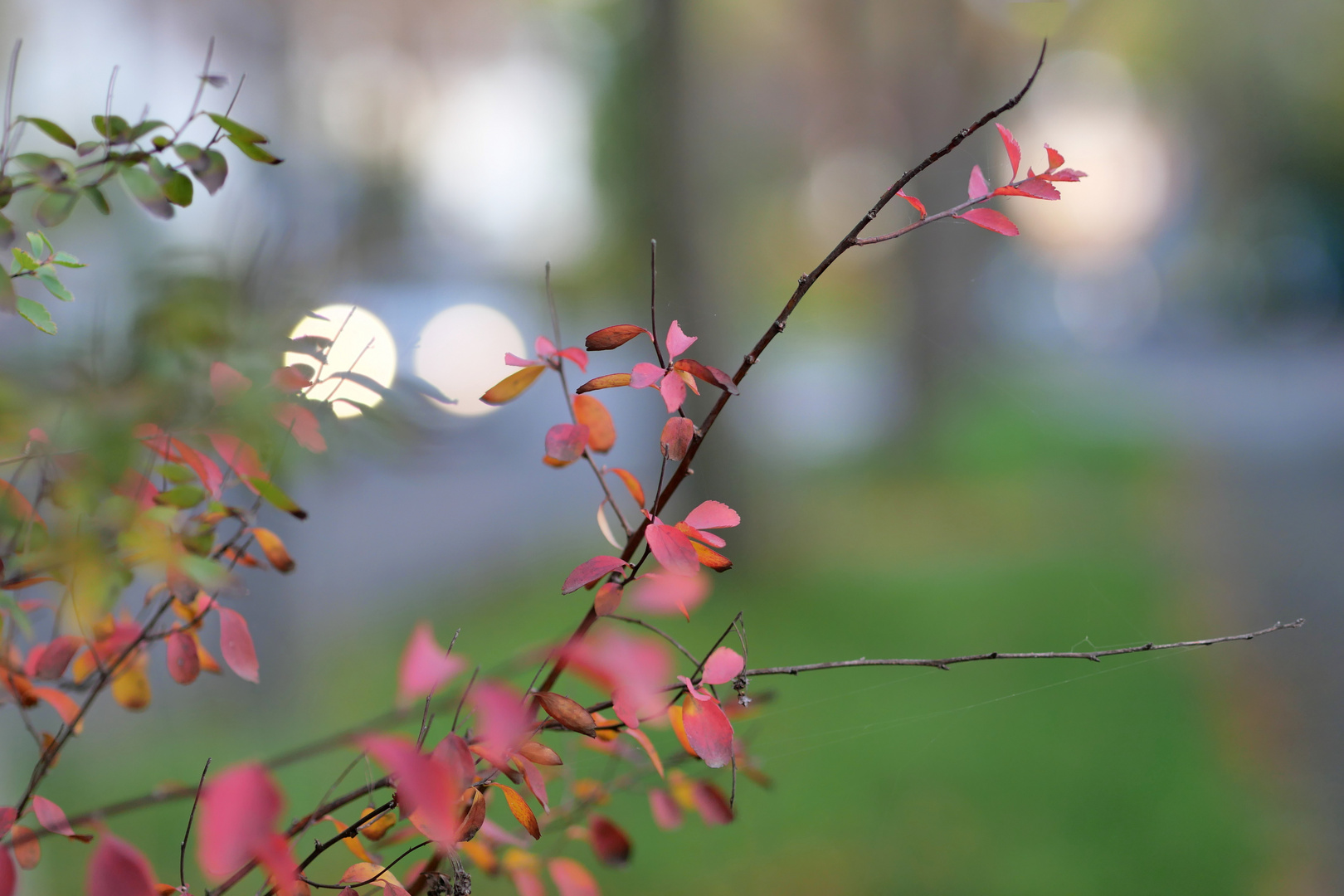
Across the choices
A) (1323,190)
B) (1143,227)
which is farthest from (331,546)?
(1323,190)

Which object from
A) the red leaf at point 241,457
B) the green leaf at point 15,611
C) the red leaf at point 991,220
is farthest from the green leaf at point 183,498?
the red leaf at point 991,220

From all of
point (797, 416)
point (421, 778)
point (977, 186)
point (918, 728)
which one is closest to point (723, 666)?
point (421, 778)

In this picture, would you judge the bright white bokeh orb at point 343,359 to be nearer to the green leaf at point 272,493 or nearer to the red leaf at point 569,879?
the green leaf at point 272,493

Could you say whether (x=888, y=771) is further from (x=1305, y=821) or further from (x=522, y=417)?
(x=522, y=417)

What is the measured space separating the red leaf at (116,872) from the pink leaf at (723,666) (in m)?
0.35

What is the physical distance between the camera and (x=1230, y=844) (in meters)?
2.07

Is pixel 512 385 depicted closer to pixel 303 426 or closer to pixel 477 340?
pixel 303 426

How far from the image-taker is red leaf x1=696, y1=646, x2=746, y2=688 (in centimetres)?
63

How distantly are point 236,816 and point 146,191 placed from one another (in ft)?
1.65

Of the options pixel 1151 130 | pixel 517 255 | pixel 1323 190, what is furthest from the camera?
pixel 1323 190

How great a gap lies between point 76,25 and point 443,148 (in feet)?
10.2

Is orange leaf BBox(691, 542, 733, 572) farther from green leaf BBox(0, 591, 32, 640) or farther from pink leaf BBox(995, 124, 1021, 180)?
green leaf BBox(0, 591, 32, 640)

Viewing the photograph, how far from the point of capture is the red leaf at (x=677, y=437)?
0.64 metres

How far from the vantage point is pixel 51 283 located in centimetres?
66
